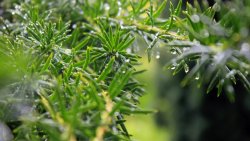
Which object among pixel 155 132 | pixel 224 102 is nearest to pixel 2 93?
pixel 224 102

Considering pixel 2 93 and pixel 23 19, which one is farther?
pixel 23 19

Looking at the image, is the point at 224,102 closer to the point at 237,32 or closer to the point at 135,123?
the point at 135,123

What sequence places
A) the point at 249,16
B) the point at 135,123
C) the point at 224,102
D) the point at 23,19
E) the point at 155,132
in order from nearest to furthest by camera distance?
the point at 249,16, the point at 23,19, the point at 224,102, the point at 155,132, the point at 135,123

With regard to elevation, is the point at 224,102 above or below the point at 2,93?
below

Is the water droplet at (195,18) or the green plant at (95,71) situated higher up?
the water droplet at (195,18)

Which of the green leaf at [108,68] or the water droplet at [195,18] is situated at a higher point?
the water droplet at [195,18]

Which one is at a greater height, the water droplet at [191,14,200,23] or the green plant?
the water droplet at [191,14,200,23]

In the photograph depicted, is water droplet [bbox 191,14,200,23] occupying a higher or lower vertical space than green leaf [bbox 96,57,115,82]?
higher

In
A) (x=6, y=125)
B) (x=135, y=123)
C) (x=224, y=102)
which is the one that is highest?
(x=6, y=125)

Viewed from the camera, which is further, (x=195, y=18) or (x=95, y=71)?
(x=95, y=71)

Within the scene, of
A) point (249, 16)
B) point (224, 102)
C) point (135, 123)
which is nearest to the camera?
point (249, 16)
